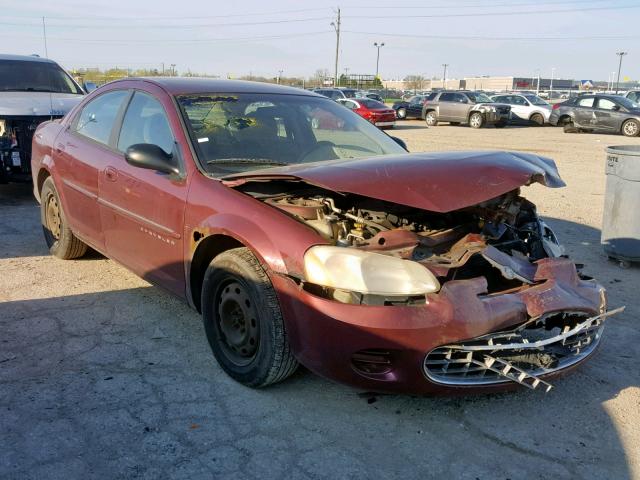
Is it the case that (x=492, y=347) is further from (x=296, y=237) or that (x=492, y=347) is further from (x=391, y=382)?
(x=296, y=237)

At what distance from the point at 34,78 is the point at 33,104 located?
147cm

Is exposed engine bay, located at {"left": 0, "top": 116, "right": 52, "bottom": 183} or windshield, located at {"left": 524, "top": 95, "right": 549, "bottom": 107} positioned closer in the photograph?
exposed engine bay, located at {"left": 0, "top": 116, "right": 52, "bottom": 183}

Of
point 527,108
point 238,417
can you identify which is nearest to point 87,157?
point 238,417

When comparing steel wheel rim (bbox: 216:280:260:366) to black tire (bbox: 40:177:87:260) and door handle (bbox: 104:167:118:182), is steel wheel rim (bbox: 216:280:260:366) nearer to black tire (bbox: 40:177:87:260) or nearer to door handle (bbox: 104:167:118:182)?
door handle (bbox: 104:167:118:182)

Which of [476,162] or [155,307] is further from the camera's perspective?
[155,307]

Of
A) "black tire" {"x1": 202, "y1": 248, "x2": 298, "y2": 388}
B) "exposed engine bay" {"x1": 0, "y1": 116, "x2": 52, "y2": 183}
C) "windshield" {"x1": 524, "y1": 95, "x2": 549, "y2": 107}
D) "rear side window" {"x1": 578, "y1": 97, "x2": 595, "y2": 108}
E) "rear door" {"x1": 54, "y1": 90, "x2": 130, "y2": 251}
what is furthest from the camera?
"windshield" {"x1": 524, "y1": 95, "x2": 549, "y2": 107}

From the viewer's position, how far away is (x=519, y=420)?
9.89ft

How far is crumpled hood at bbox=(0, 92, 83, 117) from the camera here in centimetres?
782

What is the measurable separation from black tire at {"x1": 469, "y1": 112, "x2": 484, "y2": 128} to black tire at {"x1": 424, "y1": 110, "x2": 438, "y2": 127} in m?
1.81

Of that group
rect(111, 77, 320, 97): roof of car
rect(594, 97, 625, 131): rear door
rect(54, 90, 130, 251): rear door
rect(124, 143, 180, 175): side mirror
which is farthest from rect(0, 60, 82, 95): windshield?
rect(594, 97, 625, 131): rear door

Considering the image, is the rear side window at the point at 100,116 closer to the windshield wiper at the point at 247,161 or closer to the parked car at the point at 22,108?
the windshield wiper at the point at 247,161

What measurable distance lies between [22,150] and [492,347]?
7188mm

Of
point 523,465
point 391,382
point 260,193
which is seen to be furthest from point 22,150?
point 523,465

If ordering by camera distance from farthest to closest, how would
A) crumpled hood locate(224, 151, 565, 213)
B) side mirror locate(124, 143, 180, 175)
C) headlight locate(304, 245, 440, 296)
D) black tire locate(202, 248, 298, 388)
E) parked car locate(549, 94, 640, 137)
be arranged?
parked car locate(549, 94, 640, 137) < side mirror locate(124, 143, 180, 175) < black tire locate(202, 248, 298, 388) < crumpled hood locate(224, 151, 565, 213) < headlight locate(304, 245, 440, 296)
